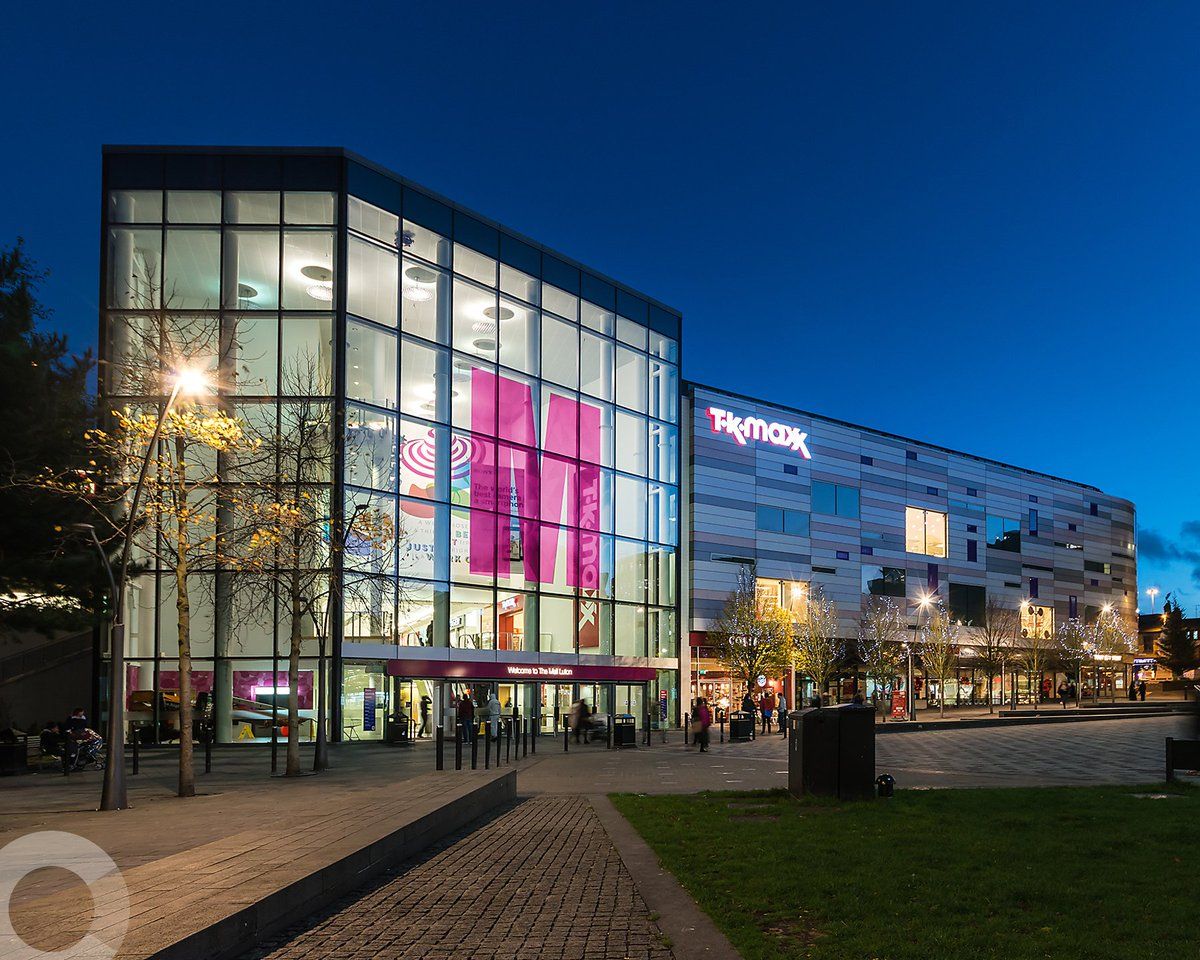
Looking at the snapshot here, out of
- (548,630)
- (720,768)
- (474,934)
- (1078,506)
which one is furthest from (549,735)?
(1078,506)

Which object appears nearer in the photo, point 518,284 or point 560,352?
point 518,284

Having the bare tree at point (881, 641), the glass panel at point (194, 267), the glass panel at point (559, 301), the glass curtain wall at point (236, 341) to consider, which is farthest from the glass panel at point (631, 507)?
the bare tree at point (881, 641)

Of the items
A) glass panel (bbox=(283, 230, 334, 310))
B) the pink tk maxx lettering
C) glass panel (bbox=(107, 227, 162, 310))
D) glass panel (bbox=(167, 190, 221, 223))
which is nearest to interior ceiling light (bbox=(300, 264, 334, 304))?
glass panel (bbox=(283, 230, 334, 310))

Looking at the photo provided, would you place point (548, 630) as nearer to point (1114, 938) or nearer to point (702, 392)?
point (702, 392)

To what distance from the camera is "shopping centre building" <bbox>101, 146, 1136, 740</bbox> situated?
121 feet

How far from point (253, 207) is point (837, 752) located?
102ft

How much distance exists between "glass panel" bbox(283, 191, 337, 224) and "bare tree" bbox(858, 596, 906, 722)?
1736 inches

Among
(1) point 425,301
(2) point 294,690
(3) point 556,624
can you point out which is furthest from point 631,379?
(2) point 294,690

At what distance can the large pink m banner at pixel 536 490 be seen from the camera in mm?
43719

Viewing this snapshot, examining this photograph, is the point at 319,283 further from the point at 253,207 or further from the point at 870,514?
the point at 870,514

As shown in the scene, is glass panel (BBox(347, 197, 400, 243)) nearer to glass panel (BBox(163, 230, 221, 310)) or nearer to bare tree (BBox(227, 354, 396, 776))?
glass panel (BBox(163, 230, 221, 310))

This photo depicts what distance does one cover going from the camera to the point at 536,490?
151 ft

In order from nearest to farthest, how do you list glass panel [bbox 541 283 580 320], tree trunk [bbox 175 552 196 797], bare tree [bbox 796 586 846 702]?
tree trunk [bbox 175 552 196 797] → glass panel [bbox 541 283 580 320] → bare tree [bbox 796 586 846 702]

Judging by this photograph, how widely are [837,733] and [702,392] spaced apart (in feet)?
160
